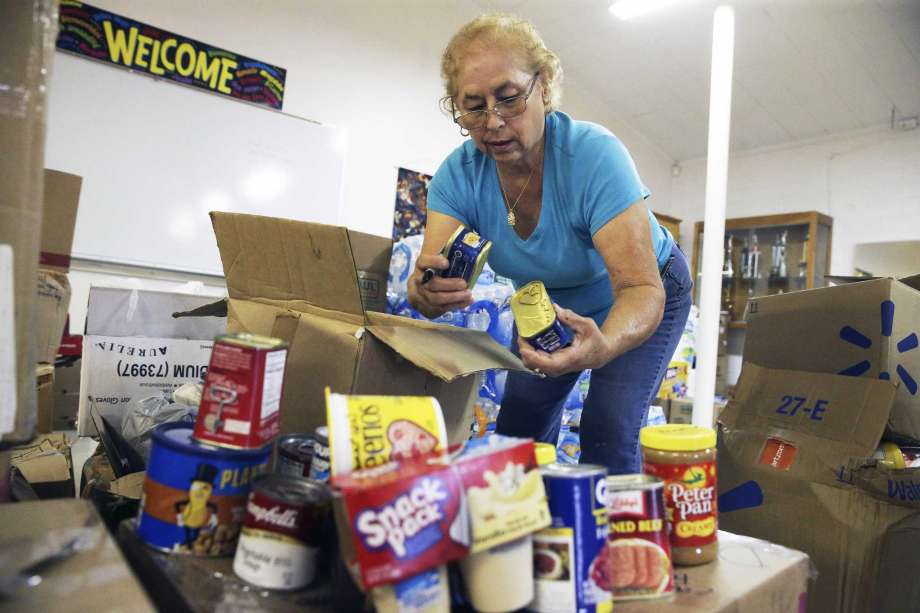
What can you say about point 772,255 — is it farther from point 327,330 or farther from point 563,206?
point 327,330

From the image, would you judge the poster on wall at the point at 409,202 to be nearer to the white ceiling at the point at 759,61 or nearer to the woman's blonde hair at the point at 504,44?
the white ceiling at the point at 759,61

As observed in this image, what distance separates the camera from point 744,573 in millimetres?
755

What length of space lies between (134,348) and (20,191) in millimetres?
892

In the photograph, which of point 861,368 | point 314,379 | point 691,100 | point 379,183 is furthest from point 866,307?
point 691,100

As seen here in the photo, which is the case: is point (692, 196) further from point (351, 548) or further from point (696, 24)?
point (351, 548)

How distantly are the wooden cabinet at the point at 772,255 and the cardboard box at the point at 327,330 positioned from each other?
4.19 meters

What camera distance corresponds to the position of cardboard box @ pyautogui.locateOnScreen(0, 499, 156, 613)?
471mm

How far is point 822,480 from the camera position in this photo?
116cm

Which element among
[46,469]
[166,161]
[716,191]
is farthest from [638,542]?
[166,161]

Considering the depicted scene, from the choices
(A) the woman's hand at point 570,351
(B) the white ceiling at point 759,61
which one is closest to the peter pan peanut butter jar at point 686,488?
(A) the woman's hand at point 570,351

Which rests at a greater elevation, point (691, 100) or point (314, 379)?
point (691, 100)

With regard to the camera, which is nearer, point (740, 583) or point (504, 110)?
point (740, 583)

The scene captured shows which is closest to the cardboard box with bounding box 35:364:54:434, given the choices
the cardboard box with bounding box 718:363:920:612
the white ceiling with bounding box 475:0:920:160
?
the cardboard box with bounding box 718:363:920:612

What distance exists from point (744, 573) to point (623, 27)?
3.89 metres
